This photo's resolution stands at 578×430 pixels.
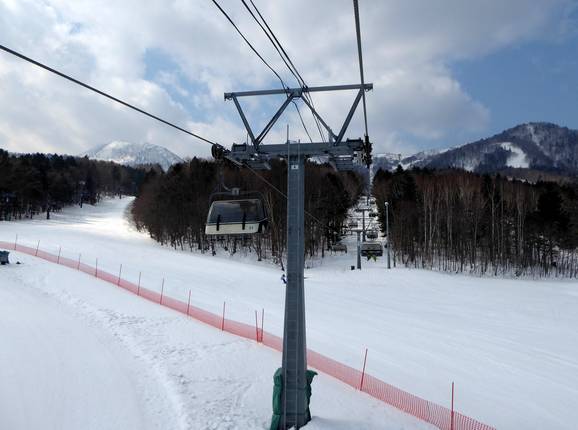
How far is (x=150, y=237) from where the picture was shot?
5609 centimetres

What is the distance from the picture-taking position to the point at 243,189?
4625 centimetres

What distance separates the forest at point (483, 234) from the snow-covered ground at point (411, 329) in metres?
10.9

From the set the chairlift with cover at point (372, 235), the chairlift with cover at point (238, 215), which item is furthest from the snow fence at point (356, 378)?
the chairlift with cover at point (372, 235)

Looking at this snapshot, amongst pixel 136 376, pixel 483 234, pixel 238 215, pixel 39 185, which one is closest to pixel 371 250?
pixel 483 234

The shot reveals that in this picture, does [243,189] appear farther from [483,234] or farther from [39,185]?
[39,185]

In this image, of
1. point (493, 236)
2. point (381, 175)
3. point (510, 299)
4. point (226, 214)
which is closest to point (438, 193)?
point (493, 236)

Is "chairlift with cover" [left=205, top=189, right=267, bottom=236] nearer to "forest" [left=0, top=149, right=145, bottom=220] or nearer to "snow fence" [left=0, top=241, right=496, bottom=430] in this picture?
"snow fence" [left=0, top=241, right=496, bottom=430]

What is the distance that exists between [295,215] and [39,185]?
81.0 m

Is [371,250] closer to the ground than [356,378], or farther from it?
farther from it

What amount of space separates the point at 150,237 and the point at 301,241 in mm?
52148

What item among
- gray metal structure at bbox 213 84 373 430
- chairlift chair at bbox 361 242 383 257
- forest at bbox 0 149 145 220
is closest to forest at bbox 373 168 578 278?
chairlift chair at bbox 361 242 383 257

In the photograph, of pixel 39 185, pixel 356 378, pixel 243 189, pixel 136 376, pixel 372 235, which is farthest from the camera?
pixel 39 185

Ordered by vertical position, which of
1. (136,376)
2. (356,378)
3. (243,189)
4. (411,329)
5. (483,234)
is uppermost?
(243,189)

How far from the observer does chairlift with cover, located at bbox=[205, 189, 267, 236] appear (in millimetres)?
10688
